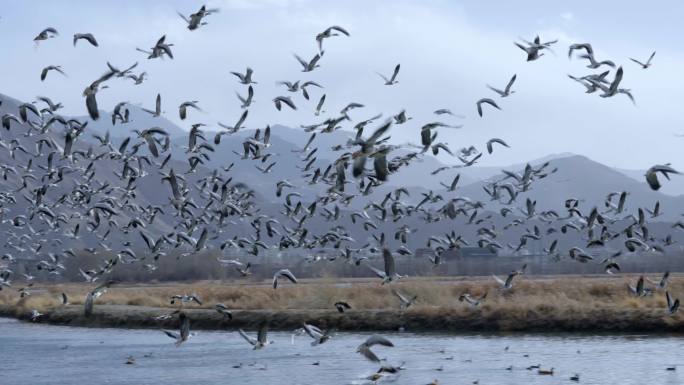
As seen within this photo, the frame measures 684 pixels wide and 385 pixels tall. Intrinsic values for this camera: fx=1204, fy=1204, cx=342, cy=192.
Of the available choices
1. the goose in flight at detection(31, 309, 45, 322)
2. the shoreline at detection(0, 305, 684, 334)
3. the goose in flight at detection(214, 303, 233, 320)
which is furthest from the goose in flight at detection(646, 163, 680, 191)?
the goose in flight at detection(31, 309, 45, 322)

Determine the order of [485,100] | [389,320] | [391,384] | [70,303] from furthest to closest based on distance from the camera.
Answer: [70,303]
[389,320]
[485,100]
[391,384]

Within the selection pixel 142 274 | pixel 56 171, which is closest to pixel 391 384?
pixel 56 171

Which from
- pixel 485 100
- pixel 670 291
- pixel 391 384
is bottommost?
pixel 391 384

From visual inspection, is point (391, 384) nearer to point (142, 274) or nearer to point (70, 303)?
A: point (70, 303)

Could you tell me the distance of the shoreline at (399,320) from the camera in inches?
1745

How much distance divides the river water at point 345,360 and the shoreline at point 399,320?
168cm

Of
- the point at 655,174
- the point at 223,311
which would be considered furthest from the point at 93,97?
the point at 223,311

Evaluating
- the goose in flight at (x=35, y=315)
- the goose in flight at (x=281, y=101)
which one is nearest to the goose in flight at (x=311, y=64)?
the goose in flight at (x=281, y=101)

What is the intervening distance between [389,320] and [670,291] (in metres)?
12.3

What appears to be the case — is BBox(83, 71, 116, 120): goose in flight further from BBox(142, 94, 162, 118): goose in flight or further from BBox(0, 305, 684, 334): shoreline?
BBox(0, 305, 684, 334): shoreline

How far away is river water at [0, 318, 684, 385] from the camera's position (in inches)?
1268

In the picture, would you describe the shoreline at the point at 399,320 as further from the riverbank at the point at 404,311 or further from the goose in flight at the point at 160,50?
the goose in flight at the point at 160,50

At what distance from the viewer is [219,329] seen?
173 ft

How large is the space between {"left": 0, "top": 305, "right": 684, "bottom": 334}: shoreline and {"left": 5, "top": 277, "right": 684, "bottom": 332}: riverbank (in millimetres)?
37
